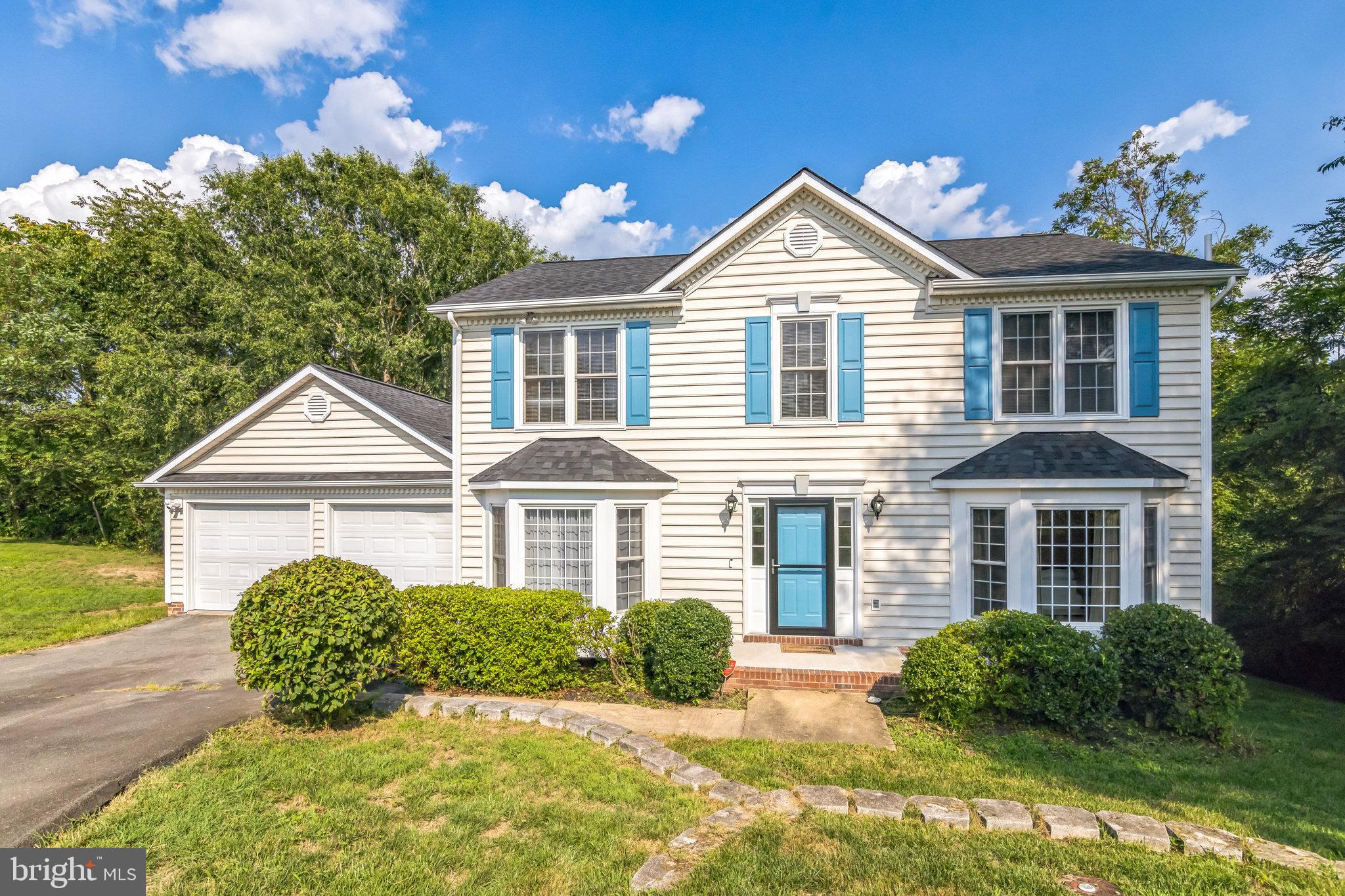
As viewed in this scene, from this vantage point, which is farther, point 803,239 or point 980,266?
point 980,266

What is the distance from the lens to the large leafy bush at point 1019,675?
6.00 meters

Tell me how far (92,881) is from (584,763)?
10.5ft

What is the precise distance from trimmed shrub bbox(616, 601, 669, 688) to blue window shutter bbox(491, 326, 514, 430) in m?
4.12

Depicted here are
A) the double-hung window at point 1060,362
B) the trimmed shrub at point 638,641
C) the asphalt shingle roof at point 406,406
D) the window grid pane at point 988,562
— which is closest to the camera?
the trimmed shrub at point 638,641

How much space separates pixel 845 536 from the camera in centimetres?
887

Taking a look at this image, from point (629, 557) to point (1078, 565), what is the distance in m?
6.33

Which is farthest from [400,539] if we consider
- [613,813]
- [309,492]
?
[613,813]

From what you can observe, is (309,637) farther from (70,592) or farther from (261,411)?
(70,592)

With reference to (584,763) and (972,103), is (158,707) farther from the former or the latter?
(972,103)

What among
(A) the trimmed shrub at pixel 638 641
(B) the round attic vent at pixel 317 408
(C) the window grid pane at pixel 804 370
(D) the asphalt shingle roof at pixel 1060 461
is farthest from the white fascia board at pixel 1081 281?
(B) the round attic vent at pixel 317 408

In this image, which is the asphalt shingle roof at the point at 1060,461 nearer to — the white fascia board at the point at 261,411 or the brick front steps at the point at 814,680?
the brick front steps at the point at 814,680

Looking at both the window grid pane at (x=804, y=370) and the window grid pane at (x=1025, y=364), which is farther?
the window grid pane at (x=804, y=370)

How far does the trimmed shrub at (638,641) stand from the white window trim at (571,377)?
3231mm

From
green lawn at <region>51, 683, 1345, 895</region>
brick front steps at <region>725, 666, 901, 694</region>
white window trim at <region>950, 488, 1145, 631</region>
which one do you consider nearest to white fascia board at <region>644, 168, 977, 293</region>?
white window trim at <region>950, 488, 1145, 631</region>
